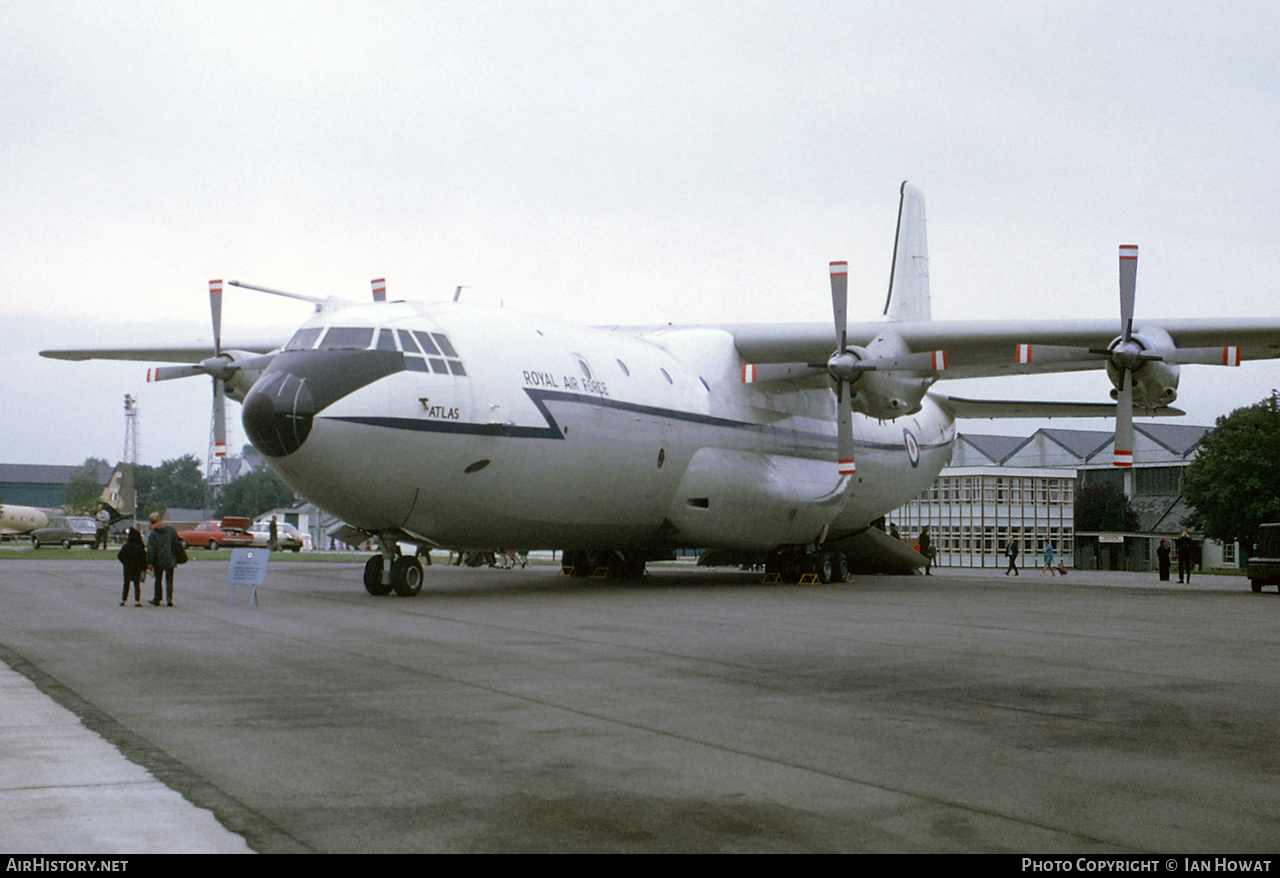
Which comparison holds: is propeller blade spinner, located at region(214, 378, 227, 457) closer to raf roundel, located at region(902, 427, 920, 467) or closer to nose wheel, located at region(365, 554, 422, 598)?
nose wheel, located at region(365, 554, 422, 598)

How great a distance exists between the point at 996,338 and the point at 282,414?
13.3 m

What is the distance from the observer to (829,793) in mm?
5523

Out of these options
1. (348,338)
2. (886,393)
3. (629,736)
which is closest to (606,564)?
(886,393)

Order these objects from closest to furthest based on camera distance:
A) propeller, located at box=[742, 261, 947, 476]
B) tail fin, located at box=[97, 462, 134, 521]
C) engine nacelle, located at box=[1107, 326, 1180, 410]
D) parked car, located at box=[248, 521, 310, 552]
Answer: engine nacelle, located at box=[1107, 326, 1180, 410], propeller, located at box=[742, 261, 947, 476], tail fin, located at box=[97, 462, 134, 521], parked car, located at box=[248, 521, 310, 552]

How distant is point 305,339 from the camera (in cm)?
1745

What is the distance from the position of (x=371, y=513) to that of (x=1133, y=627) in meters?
10.8

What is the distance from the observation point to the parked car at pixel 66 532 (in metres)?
56.5

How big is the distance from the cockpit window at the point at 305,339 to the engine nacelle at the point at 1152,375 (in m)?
14.0

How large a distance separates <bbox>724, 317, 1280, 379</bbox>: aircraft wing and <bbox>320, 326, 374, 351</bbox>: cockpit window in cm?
937

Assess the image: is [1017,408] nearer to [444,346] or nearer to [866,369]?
[866,369]

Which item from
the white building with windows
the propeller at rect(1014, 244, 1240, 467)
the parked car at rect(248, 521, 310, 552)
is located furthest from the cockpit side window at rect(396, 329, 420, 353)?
the parked car at rect(248, 521, 310, 552)

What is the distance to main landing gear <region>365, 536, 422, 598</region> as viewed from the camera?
18.2 metres

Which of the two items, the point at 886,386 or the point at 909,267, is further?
the point at 909,267

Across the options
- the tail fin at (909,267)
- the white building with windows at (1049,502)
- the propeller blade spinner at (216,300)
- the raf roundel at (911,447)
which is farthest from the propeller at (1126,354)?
the white building with windows at (1049,502)
